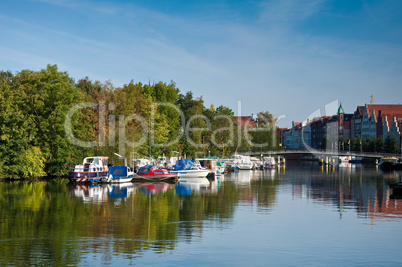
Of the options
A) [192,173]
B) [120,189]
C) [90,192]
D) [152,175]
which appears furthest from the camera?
[192,173]

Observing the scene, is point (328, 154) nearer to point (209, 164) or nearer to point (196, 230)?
point (209, 164)

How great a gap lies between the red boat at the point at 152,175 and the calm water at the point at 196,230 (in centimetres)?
1497

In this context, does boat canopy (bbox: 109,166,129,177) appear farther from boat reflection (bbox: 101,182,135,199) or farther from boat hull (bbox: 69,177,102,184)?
boat hull (bbox: 69,177,102,184)

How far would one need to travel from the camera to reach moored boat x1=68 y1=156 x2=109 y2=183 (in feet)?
191

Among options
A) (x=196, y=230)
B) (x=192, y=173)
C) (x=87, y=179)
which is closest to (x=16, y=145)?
(x=87, y=179)

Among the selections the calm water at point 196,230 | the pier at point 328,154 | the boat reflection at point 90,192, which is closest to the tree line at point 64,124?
the boat reflection at point 90,192

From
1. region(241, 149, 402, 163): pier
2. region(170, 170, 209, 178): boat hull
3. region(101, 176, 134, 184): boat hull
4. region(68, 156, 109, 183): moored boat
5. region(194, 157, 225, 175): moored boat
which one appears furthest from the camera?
region(241, 149, 402, 163): pier

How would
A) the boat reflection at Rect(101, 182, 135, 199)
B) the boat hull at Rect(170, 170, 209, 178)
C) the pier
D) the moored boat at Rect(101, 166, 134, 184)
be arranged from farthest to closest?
the pier, the boat hull at Rect(170, 170, 209, 178), the moored boat at Rect(101, 166, 134, 184), the boat reflection at Rect(101, 182, 135, 199)

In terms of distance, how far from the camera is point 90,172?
2308 inches

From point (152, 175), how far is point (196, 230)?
115 ft

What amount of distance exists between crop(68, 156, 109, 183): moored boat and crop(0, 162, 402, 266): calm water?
11906mm

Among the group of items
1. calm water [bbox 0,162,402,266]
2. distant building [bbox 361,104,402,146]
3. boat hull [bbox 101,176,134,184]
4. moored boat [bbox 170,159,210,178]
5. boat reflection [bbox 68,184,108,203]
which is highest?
distant building [bbox 361,104,402,146]

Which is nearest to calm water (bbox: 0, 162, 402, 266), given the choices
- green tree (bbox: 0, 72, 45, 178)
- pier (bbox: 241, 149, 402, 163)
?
green tree (bbox: 0, 72, 45, 178)

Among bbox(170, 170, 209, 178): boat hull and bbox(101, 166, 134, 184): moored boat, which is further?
bbox(170, 170, 209, 178): boat hull
